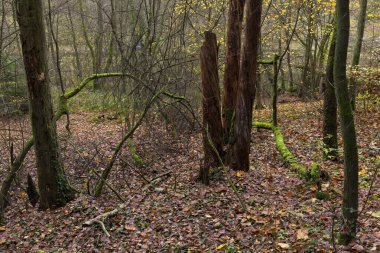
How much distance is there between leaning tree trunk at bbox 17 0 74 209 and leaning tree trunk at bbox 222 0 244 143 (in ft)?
12.6

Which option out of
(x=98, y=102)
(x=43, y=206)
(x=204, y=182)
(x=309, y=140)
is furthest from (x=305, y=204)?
(x=98, y=102)

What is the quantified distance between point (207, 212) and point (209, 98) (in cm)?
266

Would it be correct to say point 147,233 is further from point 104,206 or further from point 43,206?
point 43,206

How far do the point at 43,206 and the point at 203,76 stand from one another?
4.44 metres

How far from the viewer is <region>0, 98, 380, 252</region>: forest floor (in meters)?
4.89

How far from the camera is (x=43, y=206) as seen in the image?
7.42 meters

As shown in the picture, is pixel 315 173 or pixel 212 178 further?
pixel 212 178

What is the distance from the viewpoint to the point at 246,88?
751 centimetres

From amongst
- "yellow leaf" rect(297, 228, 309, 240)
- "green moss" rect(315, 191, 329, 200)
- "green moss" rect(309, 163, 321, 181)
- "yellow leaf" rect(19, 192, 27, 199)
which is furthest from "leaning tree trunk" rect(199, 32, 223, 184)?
"yellow leaf" rect(19, 192, 27, 199)

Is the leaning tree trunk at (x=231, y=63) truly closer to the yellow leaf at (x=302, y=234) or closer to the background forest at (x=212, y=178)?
the background forest at (x=212, y=178)

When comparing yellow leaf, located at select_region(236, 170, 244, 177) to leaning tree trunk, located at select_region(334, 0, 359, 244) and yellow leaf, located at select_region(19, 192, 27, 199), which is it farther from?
yellow leaf, located at select_region(19, 192, 27, 199)

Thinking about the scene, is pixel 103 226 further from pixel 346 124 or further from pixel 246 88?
pixel 346 124

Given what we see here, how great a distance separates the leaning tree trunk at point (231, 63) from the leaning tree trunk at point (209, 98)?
49 cm

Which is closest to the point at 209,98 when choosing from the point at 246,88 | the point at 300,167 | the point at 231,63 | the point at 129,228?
the point at 246,88
